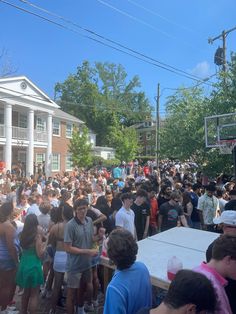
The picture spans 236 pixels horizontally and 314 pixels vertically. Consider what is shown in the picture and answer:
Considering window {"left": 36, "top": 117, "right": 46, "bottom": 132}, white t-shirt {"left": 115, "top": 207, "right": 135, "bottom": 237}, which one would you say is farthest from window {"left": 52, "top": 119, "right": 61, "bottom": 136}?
white t-shirt {"left": 115, "top": 207, "right": 135, "bottom": 237}

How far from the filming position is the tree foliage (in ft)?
184

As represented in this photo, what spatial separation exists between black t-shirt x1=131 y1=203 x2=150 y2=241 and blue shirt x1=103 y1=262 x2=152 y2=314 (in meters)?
4.47

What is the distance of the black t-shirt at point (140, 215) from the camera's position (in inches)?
281

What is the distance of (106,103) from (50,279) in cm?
5625

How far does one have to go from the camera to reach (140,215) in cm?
717

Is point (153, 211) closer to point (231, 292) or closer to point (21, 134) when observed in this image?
point (231, 292)

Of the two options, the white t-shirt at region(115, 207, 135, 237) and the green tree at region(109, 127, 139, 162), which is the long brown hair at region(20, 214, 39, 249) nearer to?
the white t-shirt at region(115, 207, 135, 237)

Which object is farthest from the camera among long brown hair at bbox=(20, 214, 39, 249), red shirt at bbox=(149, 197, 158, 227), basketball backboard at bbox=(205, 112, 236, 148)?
basketball backboard at bbox=(205, 112, 236, 148)

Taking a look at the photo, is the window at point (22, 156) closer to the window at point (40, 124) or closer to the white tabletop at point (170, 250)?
the window at point (40, 124)

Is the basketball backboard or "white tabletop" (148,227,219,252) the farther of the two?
the basketball backboard

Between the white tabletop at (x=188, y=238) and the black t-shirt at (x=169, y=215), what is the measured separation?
5.55ft

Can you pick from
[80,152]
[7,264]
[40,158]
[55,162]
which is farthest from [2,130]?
[7,264]

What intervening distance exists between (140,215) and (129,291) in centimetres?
473

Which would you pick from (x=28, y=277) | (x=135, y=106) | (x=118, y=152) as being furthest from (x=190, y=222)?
(x=135, y=106)
